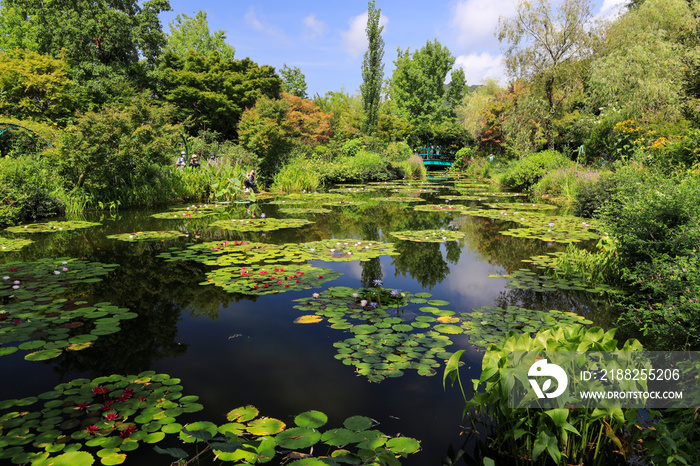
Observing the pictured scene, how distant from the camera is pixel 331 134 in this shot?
109ft

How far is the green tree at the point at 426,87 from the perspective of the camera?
43.8m

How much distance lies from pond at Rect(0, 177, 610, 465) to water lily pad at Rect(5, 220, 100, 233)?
127 mm

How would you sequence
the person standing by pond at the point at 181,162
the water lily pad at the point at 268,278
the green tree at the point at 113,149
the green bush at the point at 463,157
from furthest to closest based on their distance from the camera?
the green bush at the point at 463,157, the person standing by pond at the point at 181,162, the green tree at the point at 113,149, the water lily pad at the point at 268,278

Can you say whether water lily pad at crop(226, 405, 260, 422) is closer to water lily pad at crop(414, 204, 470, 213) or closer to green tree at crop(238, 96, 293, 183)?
water lily pad at crop(414, 204, 470, 213)

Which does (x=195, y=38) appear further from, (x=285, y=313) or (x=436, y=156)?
(x=285, y=313)

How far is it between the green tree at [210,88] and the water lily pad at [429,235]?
68.4 feet

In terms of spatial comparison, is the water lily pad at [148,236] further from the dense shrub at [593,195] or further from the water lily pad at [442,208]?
the dense shrub at [593,195]

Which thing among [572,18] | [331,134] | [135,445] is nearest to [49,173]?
[135,445]

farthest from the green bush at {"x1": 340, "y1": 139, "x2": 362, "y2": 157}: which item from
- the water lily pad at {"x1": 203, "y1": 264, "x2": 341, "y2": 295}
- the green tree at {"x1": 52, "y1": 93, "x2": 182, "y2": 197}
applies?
the water lily pad at {"x1": 203, "y1": 264, "x2": 341, "y2": 295}

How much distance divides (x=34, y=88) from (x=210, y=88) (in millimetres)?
10147

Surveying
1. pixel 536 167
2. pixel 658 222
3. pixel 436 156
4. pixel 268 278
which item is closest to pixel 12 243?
pixel 268 278

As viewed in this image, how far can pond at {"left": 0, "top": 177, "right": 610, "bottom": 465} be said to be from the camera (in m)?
2.55

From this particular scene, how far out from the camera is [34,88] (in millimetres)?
18953

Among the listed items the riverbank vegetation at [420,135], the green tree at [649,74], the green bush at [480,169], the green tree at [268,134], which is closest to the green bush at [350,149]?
the riverbank vegetation at [420,135]
